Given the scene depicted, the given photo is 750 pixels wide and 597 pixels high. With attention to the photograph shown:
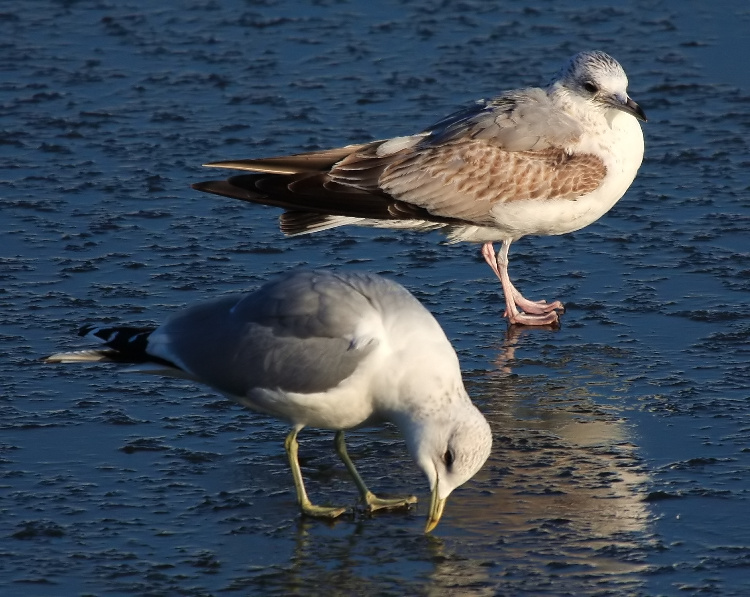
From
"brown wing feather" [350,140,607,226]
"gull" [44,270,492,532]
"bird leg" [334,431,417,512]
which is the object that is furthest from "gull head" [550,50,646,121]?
"bird leg" [334,431,417,512]

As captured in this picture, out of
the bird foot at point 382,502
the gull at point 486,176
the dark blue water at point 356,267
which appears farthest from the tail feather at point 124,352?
the gull at point 486,176

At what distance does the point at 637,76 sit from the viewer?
11.3 m

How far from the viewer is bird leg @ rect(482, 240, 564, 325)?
7727 millimetres

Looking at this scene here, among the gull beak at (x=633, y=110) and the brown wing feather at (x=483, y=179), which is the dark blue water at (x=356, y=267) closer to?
the brown wing feather at (x=483, y=179)

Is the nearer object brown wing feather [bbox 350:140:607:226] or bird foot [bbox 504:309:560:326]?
bird foot [bbox 504:309:560:326]

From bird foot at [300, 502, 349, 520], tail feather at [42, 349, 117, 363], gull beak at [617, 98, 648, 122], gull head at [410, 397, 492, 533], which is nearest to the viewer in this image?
gull head at [410, 397, 492, 533]

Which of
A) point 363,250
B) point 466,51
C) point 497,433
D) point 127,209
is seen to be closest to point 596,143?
point 363,250

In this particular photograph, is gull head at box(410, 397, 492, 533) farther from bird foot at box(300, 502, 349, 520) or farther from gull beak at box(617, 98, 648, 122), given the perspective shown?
gull beak at box(617, 98, 648, 122)

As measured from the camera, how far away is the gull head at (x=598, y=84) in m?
8.23

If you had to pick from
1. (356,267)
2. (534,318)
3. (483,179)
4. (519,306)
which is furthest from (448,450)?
(356,267)

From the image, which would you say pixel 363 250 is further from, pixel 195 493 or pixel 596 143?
pixel 195 493

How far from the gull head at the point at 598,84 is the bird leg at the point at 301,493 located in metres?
3.43

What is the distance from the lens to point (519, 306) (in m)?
8.02

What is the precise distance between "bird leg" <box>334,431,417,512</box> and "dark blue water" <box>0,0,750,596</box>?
0.09 metres
